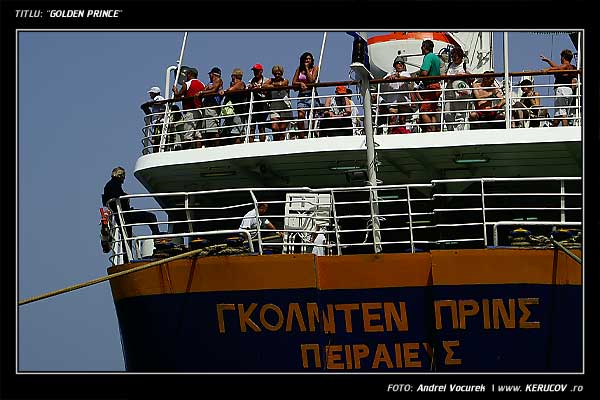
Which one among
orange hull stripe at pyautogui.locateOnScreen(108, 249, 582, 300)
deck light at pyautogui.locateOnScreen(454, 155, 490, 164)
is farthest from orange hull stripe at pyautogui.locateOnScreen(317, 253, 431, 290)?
deck light at pyautogui.locateOnScreen(454, 155, 490, 164)

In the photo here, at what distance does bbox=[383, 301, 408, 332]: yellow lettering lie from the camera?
50.2 feet

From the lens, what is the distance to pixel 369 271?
1541cm

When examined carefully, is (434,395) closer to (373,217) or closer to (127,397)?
(127,397)

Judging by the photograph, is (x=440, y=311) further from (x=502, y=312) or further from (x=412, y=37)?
(x=412, y=37)

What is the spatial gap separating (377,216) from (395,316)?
1.09 meters

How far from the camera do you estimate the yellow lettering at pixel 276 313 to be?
50.2 ft

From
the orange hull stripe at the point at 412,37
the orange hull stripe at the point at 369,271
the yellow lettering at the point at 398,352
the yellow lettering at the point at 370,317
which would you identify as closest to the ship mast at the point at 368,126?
the orange hull stripe at the point at 369,271

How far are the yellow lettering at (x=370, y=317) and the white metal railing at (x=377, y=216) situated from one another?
2.19 feet

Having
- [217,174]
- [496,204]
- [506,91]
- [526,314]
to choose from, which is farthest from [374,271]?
[217,174]

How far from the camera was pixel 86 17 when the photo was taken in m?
12.5

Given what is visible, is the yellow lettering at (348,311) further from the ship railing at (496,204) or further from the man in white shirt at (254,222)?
the ship railing at (496,204)

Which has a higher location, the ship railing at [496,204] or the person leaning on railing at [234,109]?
the person leaning on railing at [234,109]

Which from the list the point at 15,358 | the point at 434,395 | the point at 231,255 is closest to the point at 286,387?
the point at 434,395

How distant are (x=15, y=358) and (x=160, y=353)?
362cm
